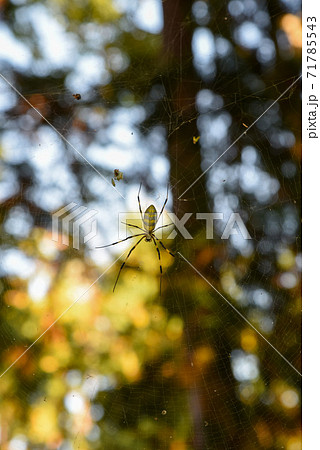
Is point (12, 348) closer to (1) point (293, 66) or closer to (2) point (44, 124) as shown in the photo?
(2) point (44, 124)

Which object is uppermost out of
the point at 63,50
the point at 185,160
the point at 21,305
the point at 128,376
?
the point at 63,50

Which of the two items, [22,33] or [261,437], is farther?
[22,33]

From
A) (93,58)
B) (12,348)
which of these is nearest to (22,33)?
(93,58)

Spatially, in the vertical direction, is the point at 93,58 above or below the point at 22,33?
below
